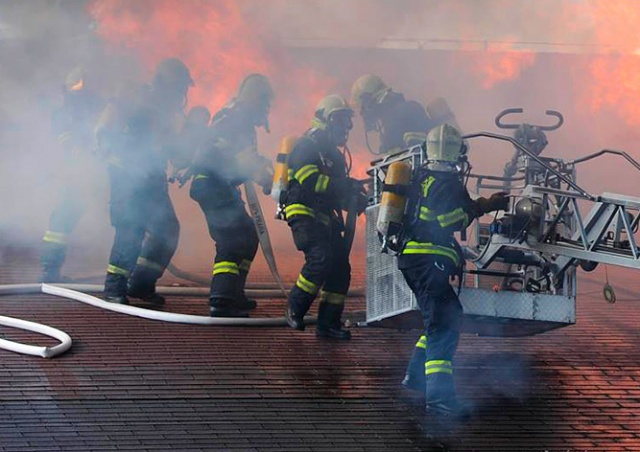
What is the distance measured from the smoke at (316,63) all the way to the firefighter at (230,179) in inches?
97.6

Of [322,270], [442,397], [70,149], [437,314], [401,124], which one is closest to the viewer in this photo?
[442,397]

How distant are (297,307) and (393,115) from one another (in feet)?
7.09

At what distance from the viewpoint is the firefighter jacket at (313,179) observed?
25.2ft

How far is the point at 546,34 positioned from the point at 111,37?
6242mm

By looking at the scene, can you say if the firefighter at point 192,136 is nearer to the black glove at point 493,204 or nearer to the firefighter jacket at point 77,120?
the firefighter jacket at point 77,120

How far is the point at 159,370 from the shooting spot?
22.5 ft

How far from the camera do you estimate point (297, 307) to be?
7840 mm

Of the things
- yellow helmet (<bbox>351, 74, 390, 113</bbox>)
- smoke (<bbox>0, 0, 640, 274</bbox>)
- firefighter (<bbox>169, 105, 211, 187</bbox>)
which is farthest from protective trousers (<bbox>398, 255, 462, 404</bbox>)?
smoke (<bbox>0, 0, 640, 274</bbox>)

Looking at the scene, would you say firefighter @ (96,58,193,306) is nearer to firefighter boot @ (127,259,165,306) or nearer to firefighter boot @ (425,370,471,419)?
firefighter boot @ (127,259,165,306)

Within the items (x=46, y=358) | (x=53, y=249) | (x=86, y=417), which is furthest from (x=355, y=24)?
(x=86, y=417)

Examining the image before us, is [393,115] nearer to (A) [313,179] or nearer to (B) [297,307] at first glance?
(A) [313,179]

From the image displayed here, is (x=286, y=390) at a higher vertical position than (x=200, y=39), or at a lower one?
lower

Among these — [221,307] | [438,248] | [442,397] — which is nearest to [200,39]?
[221,307]

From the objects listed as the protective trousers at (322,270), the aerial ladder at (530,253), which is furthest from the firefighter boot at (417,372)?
the protective trousers at (322,270)
